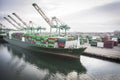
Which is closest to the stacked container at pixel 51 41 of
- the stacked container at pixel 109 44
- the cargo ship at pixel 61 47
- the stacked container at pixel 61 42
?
the cargo ship at pixel 61 47

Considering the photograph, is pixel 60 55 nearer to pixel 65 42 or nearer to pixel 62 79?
pixel 65 42

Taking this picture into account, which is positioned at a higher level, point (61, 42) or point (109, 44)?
point (61, 42)

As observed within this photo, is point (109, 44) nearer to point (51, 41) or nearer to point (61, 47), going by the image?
point (61, 47)

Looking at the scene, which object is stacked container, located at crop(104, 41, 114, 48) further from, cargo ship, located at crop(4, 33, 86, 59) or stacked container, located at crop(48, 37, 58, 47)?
stacked container, located at crop(48, 37, 58, 47)

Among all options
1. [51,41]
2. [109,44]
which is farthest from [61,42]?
[109,44]

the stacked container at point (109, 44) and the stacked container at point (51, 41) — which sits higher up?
the stacked container at point (51, 41)

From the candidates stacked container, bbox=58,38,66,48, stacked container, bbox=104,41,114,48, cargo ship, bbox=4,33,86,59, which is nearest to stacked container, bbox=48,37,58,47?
cargo ship, bbox=4,33,86,59

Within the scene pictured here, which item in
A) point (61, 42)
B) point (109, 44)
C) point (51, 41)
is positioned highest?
point (51, 41)

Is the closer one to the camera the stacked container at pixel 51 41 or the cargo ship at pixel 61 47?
the cargo ship at pixel 61 47

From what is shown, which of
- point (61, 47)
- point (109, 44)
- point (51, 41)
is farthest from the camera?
point (109, 44)

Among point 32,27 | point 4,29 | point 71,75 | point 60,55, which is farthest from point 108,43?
point 4,29

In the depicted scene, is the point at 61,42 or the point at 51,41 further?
the point at 51,41

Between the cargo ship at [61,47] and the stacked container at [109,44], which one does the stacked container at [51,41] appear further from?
the stacked container at [109,44]

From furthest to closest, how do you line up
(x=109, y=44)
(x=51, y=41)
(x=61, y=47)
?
(x=109, y=44) < (x=51, y=41) < (x=61, y=47)
